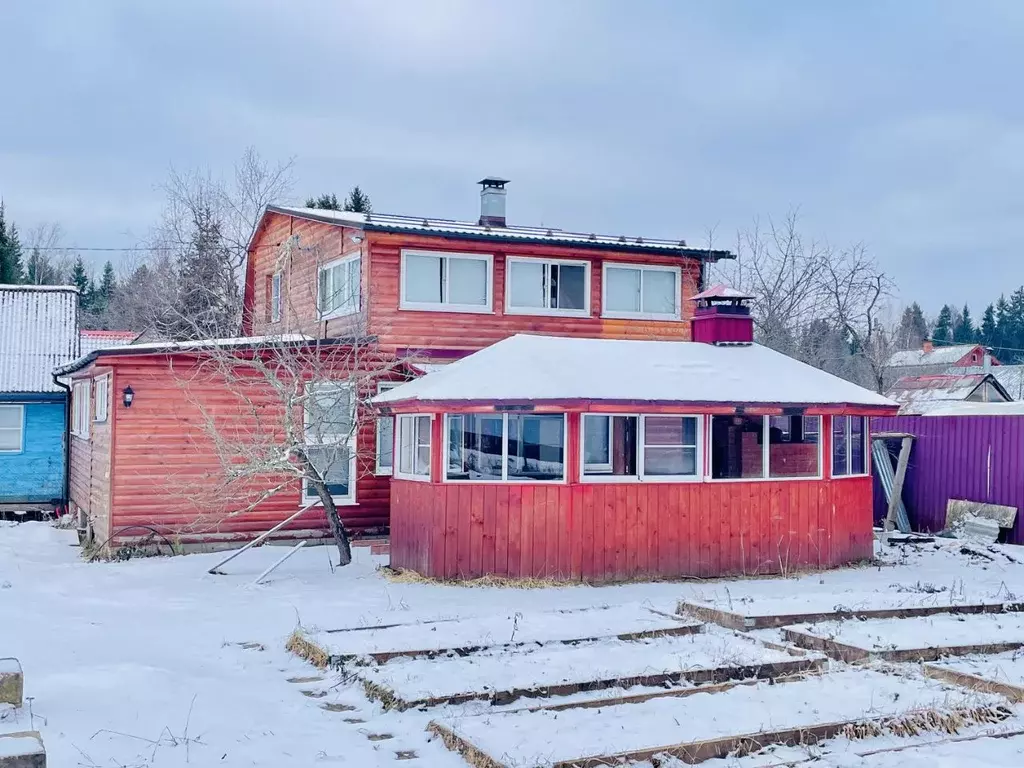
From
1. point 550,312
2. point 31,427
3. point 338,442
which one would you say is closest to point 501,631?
point 338,442

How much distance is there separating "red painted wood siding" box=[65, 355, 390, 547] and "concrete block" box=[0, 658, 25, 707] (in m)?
9.10

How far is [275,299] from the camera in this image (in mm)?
24312

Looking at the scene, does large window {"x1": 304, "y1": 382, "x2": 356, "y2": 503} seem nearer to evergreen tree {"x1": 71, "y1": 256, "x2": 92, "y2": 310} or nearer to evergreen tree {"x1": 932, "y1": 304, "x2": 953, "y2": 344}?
evergreen tree {"x1": 71, "y1": 256, "x2": 92, "y2": 310}

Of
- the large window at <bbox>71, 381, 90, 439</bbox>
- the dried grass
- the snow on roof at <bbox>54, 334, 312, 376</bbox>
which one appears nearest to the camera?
the dried grass

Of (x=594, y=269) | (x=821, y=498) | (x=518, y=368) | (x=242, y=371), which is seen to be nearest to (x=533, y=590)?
(x=518, y=368)

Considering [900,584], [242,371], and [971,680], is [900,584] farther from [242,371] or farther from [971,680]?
[242,371]

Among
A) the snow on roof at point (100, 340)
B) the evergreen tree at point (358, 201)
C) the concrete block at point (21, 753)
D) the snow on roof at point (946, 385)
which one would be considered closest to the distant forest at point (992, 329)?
the snow on roof at point (946, 385)

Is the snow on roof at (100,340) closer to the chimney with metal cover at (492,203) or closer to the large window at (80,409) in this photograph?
the large window at (80,409)

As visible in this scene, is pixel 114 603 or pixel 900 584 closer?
pixel 114 603

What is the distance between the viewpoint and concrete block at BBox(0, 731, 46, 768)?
563cm

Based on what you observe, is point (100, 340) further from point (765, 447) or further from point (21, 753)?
point (21, 753)

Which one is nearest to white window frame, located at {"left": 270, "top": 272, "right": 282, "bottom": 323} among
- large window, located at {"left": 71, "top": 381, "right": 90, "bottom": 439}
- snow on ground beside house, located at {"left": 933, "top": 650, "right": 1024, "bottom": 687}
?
large window, located at {"left": 71, "top": 381, "right": 90, "bottom": 439}

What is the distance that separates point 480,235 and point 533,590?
721 cm

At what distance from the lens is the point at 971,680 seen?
28.7 feet
